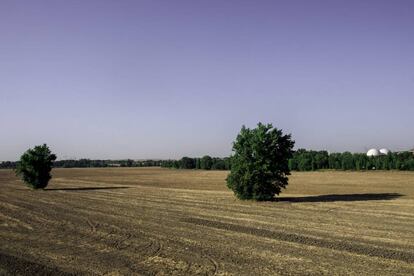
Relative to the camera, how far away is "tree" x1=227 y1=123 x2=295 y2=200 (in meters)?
36.8

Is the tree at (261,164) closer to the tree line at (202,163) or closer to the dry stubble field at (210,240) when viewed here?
the dry stubble field at (210,240)

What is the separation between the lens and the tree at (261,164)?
36.8 meters

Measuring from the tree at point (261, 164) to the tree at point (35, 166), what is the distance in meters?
28.7

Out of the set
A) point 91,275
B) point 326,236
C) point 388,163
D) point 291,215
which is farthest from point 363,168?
point 91,275

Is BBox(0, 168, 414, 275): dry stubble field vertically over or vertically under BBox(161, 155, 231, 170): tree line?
under

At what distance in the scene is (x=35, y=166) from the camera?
186ft

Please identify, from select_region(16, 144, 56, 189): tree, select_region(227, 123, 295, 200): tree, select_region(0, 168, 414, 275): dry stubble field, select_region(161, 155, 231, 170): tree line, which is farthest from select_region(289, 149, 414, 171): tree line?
select_region(0, 168, 414, 275): dry stubble field

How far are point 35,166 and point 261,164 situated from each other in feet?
105

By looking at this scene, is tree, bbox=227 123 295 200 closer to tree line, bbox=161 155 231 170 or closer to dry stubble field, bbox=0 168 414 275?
dry stubble field, bbox=0 168 414 275

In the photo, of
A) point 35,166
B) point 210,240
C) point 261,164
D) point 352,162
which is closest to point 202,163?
point 352,162

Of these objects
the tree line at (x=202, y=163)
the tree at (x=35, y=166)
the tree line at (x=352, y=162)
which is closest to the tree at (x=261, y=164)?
the tree at (x=35, y=166)

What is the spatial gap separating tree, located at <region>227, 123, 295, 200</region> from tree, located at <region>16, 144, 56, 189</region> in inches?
1130

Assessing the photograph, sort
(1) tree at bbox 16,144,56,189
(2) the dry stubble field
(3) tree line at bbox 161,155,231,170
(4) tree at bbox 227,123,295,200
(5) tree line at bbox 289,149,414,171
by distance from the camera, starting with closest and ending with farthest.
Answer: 1. (2) the dry stubble field
2. (4) tree at bbox 227,123,295,200
3. (1) tree at bbox 16,144,56,189
4. (5) tree line at bbox 289,149,414,171
5. (3) tree line at bbox 161,155,231,170

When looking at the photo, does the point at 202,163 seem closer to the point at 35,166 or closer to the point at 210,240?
the point at 35,166
